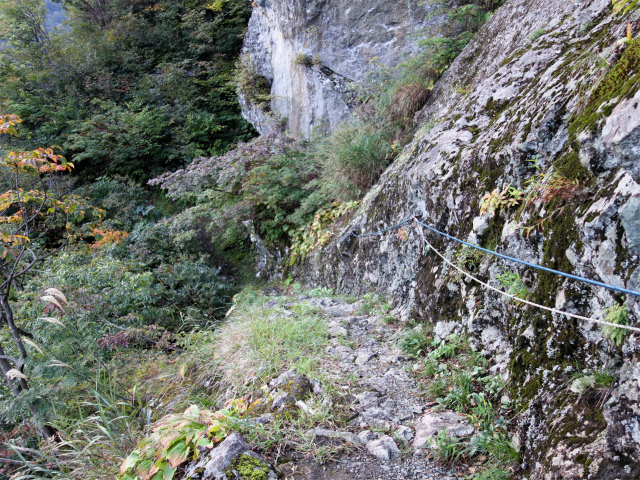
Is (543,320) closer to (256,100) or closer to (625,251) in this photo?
(625,251)

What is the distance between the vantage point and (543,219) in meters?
2.34

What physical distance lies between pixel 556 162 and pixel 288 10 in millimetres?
9217

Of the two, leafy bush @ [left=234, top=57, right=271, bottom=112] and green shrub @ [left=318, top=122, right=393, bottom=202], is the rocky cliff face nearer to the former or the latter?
leafy bush @ [left=234, top=57, right=271, bottom=112]

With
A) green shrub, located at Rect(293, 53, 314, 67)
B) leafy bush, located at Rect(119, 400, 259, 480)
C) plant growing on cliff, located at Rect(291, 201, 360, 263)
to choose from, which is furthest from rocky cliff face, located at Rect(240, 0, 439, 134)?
leafy bush, located at Rect(119, 400, 259, 480)

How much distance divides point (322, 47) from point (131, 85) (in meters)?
9.20

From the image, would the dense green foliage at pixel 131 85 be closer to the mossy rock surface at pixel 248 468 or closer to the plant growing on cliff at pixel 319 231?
the plant growing on cliff at pixel 319 231

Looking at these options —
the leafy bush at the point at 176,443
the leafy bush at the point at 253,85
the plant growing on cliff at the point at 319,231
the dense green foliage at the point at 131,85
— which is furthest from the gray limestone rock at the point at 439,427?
the dense green foliage at the point at 131,85

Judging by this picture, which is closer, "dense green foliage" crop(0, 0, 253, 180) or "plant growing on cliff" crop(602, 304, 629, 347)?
"plant growing on cliff" crop(602, 304, 629, 347)

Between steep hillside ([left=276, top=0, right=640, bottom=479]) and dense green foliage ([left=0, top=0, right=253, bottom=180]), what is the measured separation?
33.8ft

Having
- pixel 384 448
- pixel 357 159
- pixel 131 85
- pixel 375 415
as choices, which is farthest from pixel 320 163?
pixel 131 85

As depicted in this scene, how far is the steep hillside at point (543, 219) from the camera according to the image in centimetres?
168

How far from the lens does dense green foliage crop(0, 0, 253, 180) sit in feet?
42.2

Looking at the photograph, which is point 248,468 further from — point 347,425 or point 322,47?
point 322,47

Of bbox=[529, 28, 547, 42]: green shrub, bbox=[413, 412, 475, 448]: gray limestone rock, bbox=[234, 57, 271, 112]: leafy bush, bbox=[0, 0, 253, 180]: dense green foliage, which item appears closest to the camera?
bbox=[413, 412, 475, 448]: gray limestone rock
